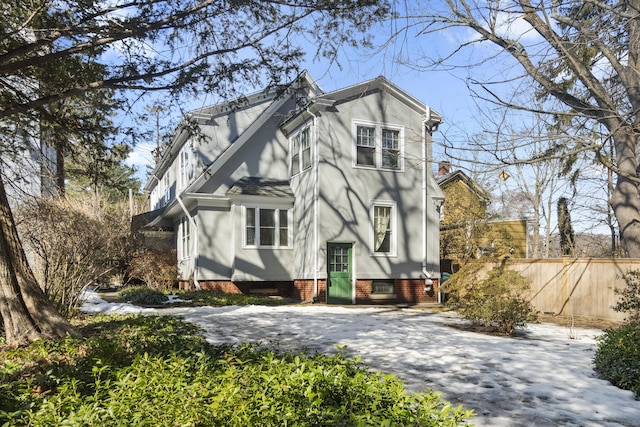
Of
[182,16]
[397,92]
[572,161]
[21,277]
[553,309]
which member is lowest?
[553,309]

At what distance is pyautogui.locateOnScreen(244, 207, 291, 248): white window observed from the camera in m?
16.7

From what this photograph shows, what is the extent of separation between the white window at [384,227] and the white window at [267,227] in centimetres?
319

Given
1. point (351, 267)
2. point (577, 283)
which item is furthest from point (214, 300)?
point (577, 283)

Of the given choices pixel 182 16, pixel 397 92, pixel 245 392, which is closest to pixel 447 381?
pixel 245 392

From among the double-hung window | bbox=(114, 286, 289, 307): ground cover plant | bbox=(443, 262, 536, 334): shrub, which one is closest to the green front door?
bbox=(114, 286, 289, 307): ground cover plant

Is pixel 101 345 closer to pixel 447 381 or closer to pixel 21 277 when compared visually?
pixel 21 277

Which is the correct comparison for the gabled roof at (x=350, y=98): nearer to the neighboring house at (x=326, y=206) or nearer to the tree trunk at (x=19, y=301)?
the neighboring house at (x=326, y=206)

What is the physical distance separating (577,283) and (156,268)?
14030mm

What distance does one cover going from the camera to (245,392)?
356cm

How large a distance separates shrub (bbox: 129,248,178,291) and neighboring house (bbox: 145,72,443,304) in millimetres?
790

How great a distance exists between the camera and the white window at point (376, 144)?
1645 cm

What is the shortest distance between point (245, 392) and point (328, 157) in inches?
502

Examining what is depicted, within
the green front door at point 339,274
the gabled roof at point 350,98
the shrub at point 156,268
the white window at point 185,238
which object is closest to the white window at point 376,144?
the gabled roof at point 350,98

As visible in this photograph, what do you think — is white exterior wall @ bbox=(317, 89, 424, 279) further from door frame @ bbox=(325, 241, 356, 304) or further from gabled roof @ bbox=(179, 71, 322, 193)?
gabled roof @ bbox=(179, 71, 322, 193)
